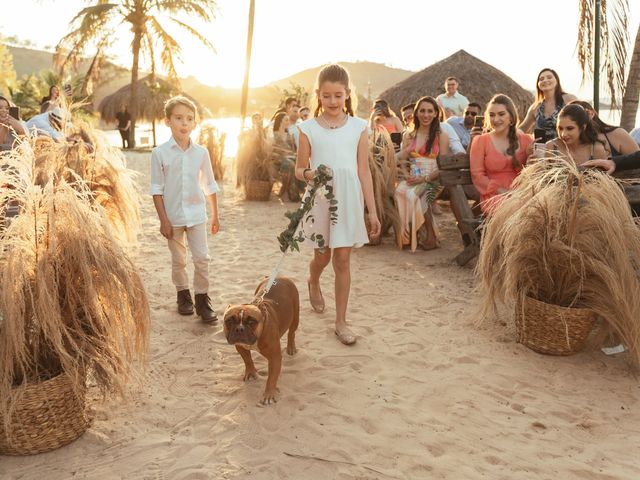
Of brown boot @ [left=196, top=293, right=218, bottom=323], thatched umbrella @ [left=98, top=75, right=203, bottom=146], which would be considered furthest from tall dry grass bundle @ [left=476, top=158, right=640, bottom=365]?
thatched umbrella @ [left=98, top=75, right=203, bottom=146]

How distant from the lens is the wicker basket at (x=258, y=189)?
9.34 metres

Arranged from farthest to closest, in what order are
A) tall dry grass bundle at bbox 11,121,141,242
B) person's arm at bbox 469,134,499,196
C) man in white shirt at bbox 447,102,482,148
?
man in white shirt at bbox 447,102,482,148, person's arm at bbox 469,134,499,196, tall dry grass bundle at bbox 11,121,141,242

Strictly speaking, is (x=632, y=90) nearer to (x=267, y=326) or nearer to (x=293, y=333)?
(x=293, y=333)

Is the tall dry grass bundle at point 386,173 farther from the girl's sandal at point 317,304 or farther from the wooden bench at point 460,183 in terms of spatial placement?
the girl's sandal at point 317,304

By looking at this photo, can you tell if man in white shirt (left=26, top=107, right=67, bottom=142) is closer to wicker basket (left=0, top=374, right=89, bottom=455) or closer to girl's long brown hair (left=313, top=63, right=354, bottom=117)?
girl's long brown hair (left=313, top=63, right=354, bottom=117)

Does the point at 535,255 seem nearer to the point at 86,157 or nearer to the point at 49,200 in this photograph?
the point at 49,200

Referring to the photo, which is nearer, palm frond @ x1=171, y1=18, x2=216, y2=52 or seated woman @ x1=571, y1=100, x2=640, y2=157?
seated woman @ x1=571, y1=100, x2=640, y2=157

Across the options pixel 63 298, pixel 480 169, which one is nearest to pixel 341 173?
pixel 63 298

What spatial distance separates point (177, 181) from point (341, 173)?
125cm

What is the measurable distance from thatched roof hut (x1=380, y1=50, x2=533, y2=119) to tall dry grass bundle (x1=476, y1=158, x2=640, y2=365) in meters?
11.2

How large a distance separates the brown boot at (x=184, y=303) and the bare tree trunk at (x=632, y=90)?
731 cm

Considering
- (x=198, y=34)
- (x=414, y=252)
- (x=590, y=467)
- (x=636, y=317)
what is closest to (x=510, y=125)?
(x=414, y=252)

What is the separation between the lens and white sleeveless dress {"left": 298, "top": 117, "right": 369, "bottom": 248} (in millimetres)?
3334

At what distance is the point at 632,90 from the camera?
755cm
